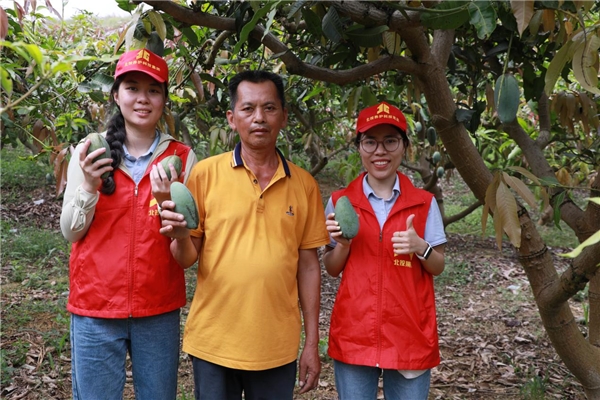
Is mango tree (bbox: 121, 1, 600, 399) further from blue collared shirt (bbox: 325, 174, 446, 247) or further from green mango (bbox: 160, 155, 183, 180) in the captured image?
green mango (bbox: 160, 155, 183, 180)

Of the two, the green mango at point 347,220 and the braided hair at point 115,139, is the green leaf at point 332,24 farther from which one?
the braided hair at point 115,139

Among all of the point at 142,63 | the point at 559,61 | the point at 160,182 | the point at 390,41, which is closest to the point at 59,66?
the point at 160,182

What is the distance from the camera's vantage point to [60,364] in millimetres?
2930

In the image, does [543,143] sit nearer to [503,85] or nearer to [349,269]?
[503,85]

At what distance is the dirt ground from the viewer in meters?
2.72

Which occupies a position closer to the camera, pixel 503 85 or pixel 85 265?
pixel 503 85

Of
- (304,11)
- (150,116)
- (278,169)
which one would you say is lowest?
(278,169)

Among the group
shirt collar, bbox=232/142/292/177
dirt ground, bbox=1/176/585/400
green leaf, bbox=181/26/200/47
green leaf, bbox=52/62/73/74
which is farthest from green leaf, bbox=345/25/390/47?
dirt ground, bbox=1/176/585/400

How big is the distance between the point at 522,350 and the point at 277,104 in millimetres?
2426

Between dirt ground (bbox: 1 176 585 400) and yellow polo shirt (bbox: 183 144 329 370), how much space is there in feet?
3.14

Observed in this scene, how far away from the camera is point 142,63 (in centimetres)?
154

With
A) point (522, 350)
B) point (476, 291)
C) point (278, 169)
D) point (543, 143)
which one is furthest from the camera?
point (476, 291)

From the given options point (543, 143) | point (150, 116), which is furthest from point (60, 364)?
point (543, 143)

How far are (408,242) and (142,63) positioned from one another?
2.82 ft
